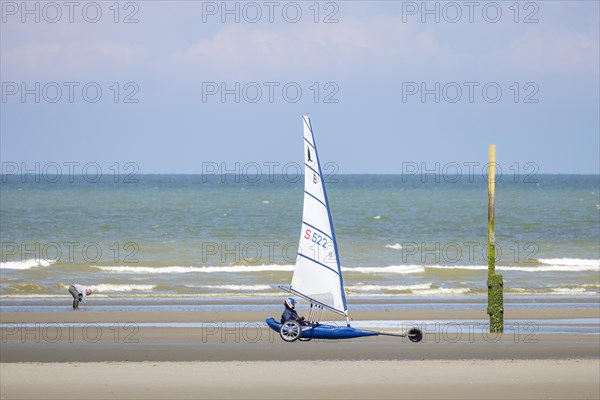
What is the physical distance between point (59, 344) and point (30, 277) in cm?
1845

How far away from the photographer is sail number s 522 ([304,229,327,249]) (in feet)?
68.5

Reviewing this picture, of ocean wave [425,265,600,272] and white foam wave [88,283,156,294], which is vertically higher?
ocean wave [425,265,600,272]

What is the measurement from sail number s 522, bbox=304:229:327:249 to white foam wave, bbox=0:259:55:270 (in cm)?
2263

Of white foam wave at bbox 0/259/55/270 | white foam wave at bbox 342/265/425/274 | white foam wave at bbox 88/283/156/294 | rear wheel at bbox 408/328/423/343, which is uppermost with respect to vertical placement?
white foam wave at bbox 0/259/55/270

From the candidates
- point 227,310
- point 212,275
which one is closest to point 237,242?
point 212,275

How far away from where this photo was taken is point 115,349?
19.0 meters

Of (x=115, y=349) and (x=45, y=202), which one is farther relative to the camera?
(x=45, y=202)

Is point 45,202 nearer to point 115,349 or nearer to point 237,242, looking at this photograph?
point 237,242

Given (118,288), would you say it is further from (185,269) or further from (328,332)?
(328,332)

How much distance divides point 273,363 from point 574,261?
3211cm

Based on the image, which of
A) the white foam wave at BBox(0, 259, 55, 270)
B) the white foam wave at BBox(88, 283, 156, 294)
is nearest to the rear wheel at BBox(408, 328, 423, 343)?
the white foam wave at BBox(88, 283, 156, 294)
